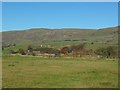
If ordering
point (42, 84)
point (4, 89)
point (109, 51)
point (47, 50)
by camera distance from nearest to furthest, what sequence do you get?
point (4, 89) → point (42, 84) → point (109, 51) → point (47, 50)

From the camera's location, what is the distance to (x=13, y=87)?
53.0 ft

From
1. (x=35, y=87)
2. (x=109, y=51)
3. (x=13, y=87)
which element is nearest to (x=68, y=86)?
(x=35, y=87)

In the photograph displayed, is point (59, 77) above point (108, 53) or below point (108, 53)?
below

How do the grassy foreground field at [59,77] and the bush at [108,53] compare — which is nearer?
the grassy foreground field at [59,77]

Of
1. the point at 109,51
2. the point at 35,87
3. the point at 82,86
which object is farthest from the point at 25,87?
the point at 109,51

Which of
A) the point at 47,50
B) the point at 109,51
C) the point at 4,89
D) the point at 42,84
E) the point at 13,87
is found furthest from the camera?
the point at 47,50

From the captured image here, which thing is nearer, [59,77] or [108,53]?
[59,77]

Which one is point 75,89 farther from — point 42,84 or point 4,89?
point 4,89

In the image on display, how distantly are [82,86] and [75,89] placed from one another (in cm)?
114

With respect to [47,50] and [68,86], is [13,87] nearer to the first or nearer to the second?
[68,86]

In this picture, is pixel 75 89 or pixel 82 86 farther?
pixel 82 86

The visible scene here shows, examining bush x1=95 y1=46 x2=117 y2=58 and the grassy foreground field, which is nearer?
the grassy foreground field

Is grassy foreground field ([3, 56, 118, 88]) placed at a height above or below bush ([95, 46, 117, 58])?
below

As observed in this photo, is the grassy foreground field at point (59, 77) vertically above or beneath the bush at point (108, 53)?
beneath
